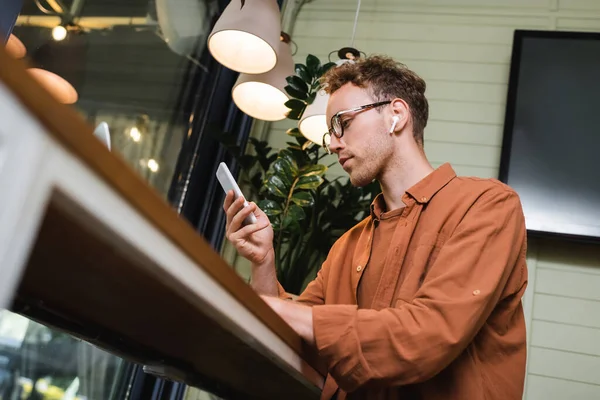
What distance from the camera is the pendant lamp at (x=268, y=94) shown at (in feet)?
7.98

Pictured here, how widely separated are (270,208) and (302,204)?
124 millimetres

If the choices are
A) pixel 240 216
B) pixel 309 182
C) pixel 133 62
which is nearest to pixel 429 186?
pixel 240 216

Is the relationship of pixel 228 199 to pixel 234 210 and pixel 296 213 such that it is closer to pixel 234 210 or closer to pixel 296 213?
pixel 234 210

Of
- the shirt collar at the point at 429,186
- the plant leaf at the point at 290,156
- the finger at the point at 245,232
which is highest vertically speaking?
the plant leaf at the point at 290,156

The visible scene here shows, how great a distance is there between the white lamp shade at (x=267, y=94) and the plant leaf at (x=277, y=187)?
0.25 metres

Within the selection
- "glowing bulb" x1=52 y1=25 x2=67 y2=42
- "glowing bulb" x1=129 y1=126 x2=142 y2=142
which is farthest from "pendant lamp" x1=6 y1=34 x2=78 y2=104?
"glowing bulb" x1=129 y1=126 x2=142 y2=142

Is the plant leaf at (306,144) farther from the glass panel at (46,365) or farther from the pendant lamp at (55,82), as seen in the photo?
the glass panel at (46,365)

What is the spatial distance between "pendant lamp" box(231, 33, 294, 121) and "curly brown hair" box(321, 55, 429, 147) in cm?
67

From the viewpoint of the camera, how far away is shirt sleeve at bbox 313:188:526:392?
0.93 m

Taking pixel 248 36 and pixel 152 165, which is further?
pixel 152 165

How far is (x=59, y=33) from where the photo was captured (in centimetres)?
205

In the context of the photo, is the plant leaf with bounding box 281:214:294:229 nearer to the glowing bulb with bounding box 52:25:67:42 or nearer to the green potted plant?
the green potted plant

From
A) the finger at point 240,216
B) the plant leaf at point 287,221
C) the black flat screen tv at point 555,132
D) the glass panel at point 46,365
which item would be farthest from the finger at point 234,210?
the black flat screen tv at point 555,132

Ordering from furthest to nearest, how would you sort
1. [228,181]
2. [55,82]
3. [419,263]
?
[55,82] → [228,181] → [419,263]
